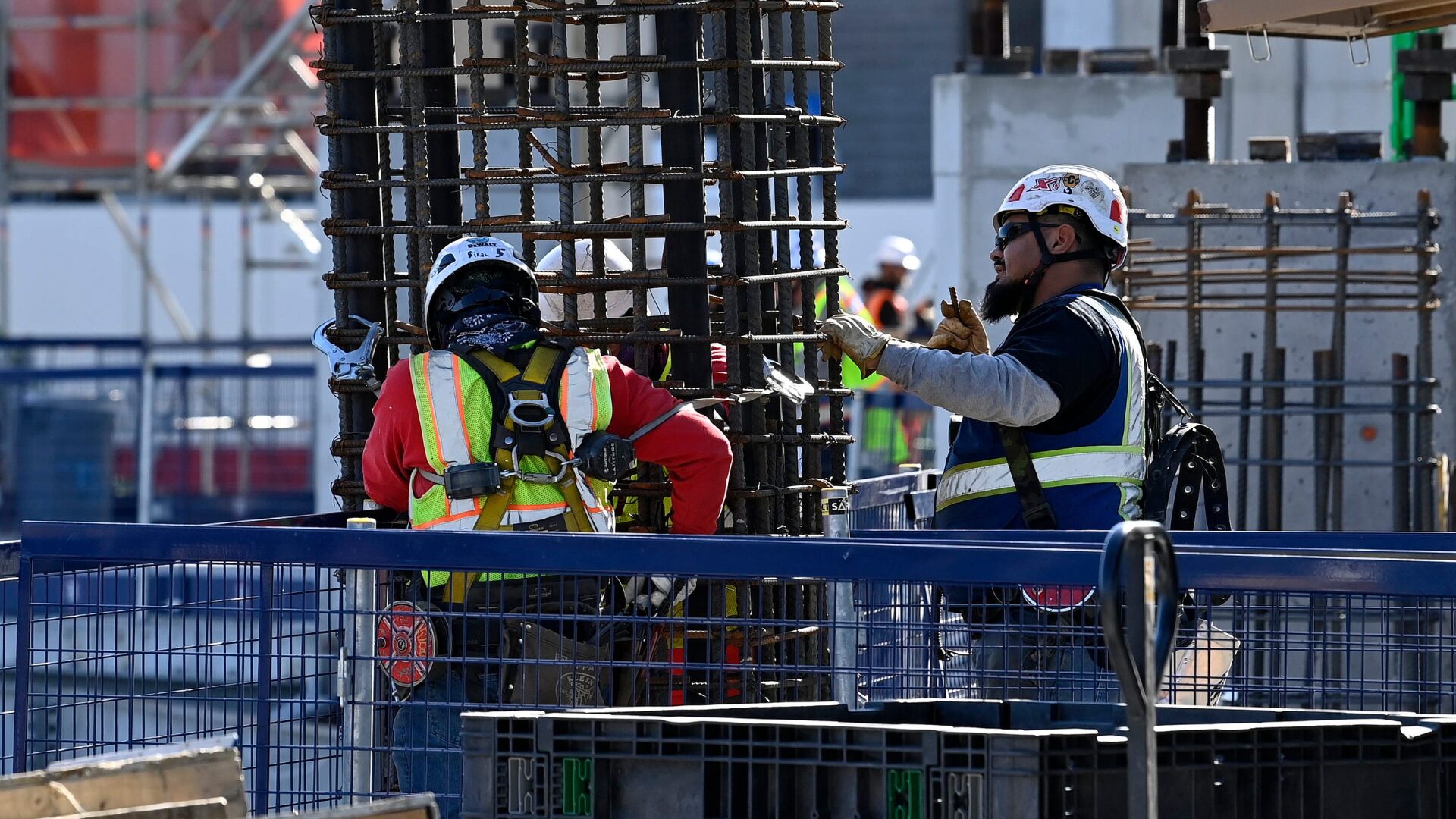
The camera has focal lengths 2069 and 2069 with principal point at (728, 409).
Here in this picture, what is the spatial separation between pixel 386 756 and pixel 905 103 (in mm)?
22383

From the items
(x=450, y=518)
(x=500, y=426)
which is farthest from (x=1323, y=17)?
(x=450, y=518)

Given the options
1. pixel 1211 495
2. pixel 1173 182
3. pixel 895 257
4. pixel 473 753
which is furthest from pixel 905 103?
pixel 473 753

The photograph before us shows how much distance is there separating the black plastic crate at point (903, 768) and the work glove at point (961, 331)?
8.28 feet

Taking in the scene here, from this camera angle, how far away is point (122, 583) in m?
10.7

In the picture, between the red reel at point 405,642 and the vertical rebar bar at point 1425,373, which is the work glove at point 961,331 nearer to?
the red reel at point 405,642

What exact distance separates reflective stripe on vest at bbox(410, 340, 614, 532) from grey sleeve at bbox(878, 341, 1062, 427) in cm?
78

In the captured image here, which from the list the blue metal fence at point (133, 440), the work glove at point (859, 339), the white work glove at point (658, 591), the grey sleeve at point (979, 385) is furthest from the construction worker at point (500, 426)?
the blue metal fence at point (133, 440)

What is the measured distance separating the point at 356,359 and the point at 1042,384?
6.87 feet

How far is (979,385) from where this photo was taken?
5219mm

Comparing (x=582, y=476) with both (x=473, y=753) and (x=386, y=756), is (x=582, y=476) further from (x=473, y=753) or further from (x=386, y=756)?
(x=473, y=753)

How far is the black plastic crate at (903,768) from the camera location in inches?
132

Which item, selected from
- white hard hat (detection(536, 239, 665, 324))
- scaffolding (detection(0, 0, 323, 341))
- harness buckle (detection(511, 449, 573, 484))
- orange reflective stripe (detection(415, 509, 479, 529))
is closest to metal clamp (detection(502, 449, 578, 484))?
harness buckle (detection(511, 449, 573, 484))

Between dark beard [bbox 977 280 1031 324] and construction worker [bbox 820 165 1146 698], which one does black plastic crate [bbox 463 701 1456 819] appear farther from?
dark beard [bbox 977 280 1031 324]

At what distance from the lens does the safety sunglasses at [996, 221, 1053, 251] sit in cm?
577
